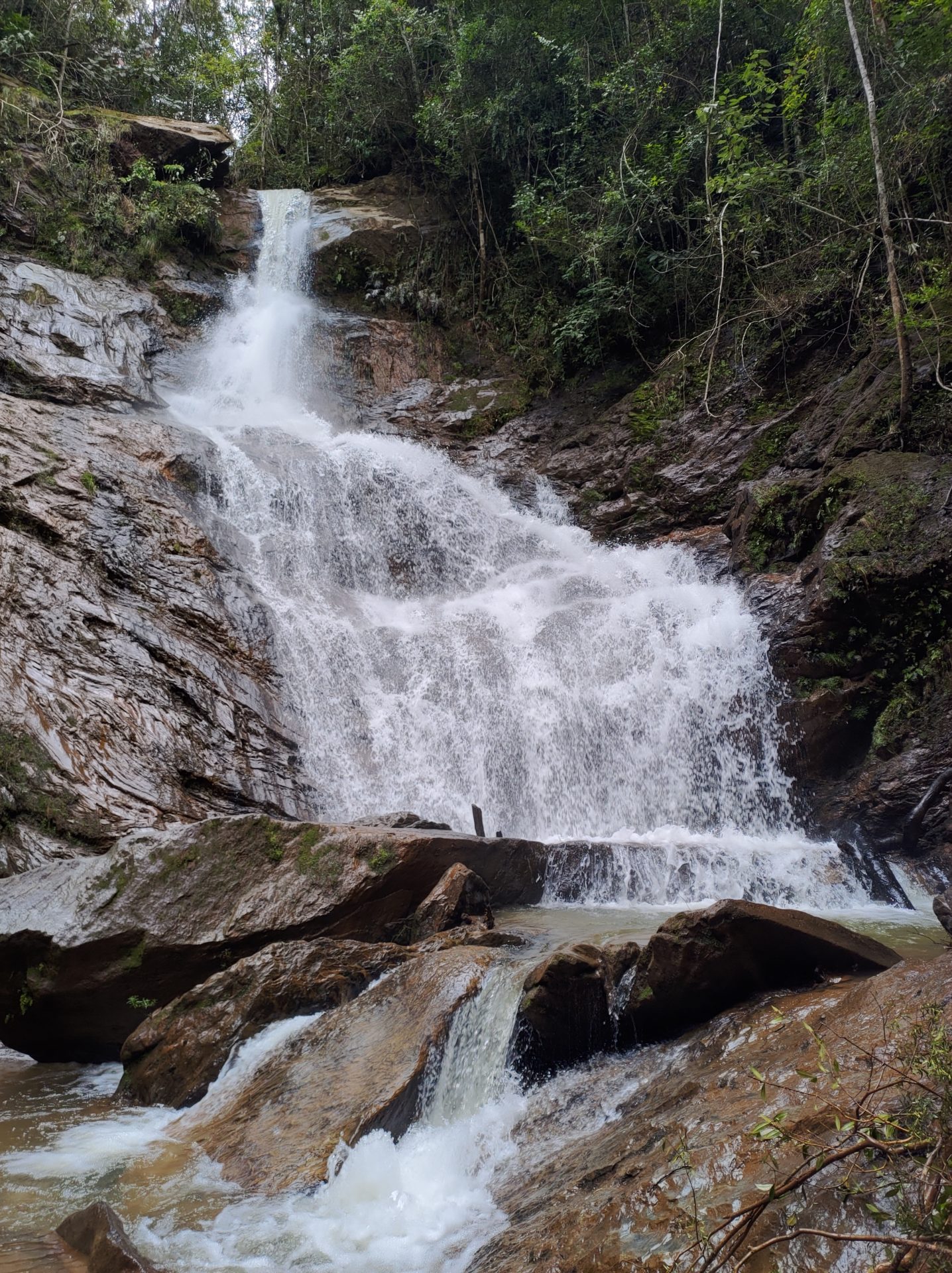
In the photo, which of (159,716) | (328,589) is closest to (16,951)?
(159,716)

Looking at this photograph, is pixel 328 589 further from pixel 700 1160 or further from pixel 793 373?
pixel 700 1160

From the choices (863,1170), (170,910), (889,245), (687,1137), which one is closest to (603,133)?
(889,245)

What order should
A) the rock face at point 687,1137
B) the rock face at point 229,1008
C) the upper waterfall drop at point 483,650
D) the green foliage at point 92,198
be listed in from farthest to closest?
the green foliage at point 92,198 < the upper waterfall drop at point 483,650 < the rock face at point 229,1008 < the rock face at point 687,1137

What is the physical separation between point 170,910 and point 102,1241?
106 inches

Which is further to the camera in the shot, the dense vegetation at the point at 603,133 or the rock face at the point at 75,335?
the rock face at the point at 75,335

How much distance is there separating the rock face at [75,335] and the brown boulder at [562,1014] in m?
11.0

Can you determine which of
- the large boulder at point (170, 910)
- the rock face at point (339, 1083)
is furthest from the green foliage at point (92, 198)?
the rock face at point (339, 1083)

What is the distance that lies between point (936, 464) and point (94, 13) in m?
20.1

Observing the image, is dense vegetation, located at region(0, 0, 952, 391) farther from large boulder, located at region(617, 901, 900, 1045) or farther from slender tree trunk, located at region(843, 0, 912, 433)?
large boulder, located at region(617, 901, 900, 1045)

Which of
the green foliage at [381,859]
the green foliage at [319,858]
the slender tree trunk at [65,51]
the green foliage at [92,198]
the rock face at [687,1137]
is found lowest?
the rock face at [687,1137]

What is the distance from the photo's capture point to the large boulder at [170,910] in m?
5.23

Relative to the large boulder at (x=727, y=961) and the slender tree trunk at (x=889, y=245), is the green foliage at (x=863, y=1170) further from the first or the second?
the slender tree trunk at (x=889, y=245)

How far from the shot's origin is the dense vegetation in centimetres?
1135

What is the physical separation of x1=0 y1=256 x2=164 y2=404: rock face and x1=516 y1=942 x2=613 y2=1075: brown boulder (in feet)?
36.0
